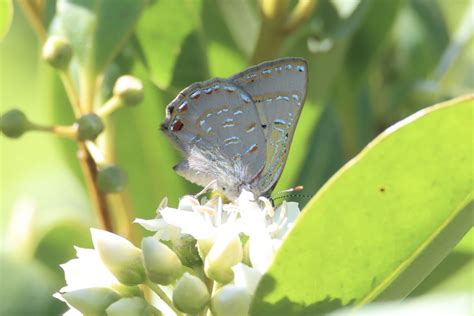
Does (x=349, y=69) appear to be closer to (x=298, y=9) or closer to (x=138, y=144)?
(x=298, y=9)

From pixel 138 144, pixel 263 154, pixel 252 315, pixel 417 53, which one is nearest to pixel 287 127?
pixel 263 154

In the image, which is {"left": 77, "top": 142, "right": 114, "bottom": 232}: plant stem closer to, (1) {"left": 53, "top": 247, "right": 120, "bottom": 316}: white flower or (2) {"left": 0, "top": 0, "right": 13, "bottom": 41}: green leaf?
(1) {"left": 53, "top": 247, "right": 120, "bottom": 316}: white flower

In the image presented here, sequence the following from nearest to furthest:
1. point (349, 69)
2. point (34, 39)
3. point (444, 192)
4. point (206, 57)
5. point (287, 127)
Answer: point (444, 192), point (287, 127), point (206, 57), point (349, 69), point (34, 39)

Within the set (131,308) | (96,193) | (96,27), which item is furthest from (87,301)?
(96,27)

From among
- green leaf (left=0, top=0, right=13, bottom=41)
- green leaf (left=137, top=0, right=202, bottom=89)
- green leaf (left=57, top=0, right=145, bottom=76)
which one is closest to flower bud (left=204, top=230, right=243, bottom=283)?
green leaf (left=57, top=0, right=145, bottom=76)

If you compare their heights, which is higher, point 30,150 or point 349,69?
point 349,69

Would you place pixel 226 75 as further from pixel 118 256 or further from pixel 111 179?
pixel 118 256

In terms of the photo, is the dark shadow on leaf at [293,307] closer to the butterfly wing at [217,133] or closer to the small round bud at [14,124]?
the butterfly wing at [217,133]

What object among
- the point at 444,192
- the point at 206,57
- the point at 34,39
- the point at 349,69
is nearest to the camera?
the point at 444,192
